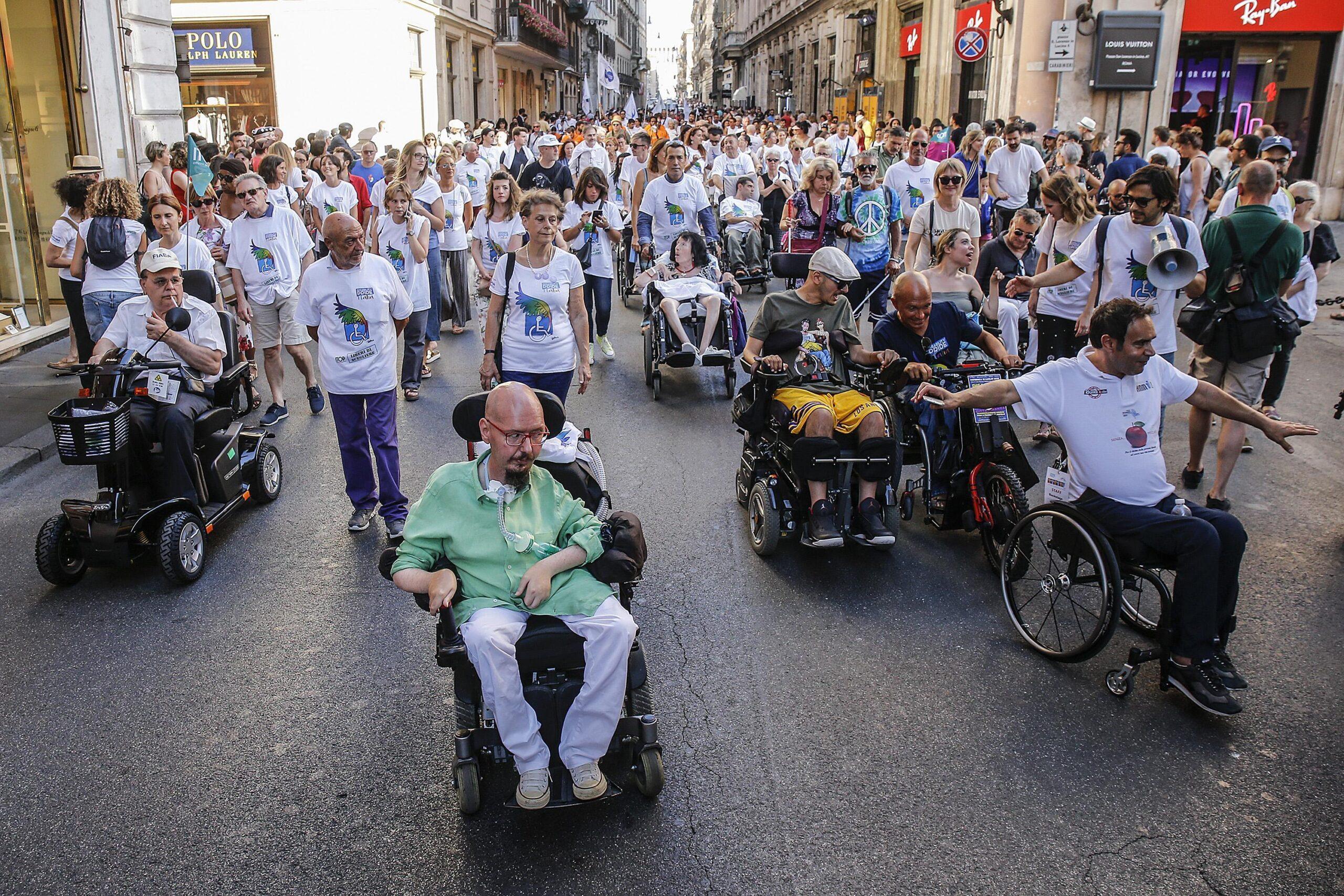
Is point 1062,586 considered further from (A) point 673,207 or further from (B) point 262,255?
(A) point 673,207

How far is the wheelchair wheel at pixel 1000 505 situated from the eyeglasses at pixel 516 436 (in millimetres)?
2875

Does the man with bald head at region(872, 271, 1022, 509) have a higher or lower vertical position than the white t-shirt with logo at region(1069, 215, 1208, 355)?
lower

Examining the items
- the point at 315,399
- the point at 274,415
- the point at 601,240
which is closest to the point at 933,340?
the point at 601,240

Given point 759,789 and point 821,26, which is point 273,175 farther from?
point 821,26

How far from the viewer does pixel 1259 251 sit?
678 cm

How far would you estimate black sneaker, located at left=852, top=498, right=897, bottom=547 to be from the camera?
5.88 meters

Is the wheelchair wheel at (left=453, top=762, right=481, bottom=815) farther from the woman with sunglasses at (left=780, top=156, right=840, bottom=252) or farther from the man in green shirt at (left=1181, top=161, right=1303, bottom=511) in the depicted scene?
the woman with sunglasses at (left=780, top=156, right=840, bottom=252)

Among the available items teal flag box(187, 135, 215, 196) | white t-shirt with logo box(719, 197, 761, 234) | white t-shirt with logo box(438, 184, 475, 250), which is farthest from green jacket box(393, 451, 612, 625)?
white t-shirt with logo box(719, 197, 761, 234)

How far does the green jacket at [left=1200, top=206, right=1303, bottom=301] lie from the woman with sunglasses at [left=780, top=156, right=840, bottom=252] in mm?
4340

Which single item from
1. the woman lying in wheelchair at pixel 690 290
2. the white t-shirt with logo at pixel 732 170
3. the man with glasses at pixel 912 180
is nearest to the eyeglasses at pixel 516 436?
the woman lying in wheelchair at pixel 690 290

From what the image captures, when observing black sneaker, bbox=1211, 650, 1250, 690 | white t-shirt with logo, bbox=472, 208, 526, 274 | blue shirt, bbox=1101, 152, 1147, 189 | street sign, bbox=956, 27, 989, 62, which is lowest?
black sneaker, bbox=1211, 650, 1250, 690

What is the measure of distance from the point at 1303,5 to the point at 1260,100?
1.98 metres

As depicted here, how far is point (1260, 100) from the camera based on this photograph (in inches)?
902

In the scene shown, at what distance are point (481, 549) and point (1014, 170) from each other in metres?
12.0
